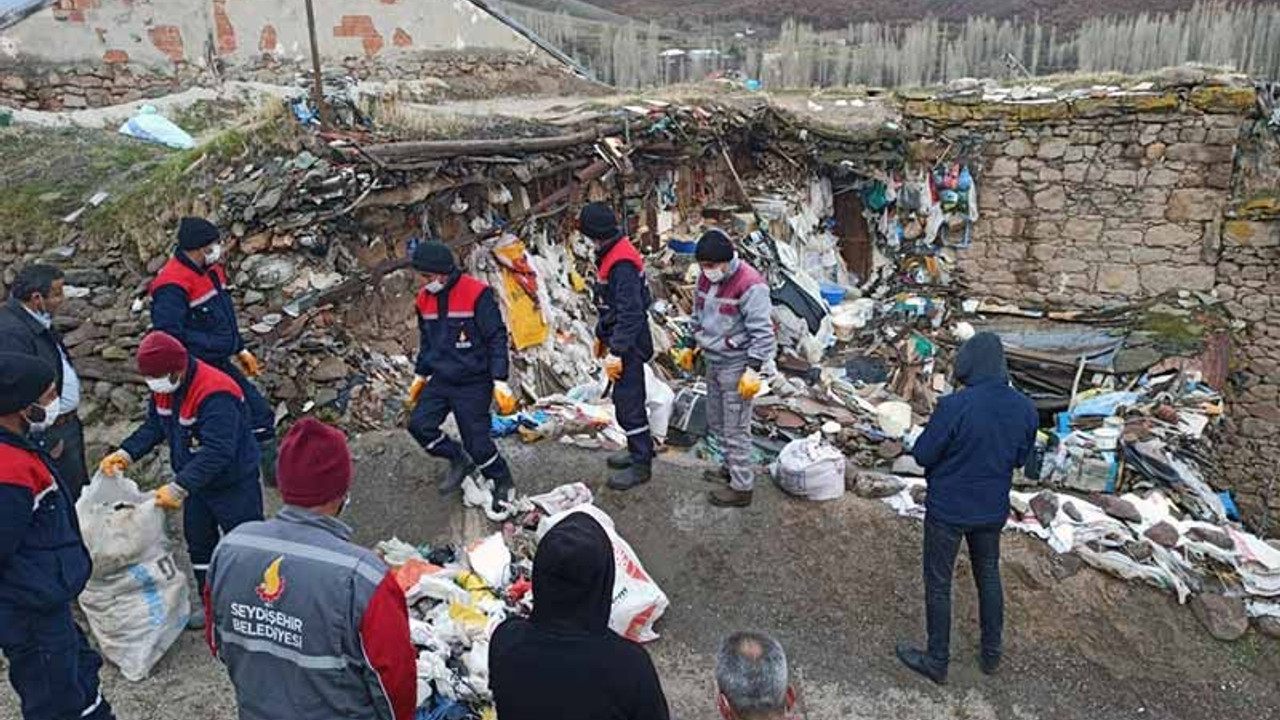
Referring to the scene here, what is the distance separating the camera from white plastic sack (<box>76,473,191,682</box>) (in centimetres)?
375

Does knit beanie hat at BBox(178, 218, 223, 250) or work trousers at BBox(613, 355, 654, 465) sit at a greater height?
knit beanie hat at BBox(178, 218, 223, 250)

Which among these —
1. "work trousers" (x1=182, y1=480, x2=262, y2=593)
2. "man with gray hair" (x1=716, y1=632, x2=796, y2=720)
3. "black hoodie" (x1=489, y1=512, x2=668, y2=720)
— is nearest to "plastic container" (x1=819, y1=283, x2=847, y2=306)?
"work trousers" (x1=182, y1=480, x2=262, y2=593)

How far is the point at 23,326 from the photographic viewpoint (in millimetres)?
4234

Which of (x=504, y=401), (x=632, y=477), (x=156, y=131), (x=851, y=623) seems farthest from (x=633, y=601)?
(x=156, y=131)

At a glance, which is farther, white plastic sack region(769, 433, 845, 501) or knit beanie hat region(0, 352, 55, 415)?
white plastic sack region(769, 433, 845, 501)

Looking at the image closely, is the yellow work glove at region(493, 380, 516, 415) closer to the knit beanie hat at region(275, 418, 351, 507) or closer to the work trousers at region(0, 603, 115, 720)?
the work trousers at region(0, 603, 115, 720)

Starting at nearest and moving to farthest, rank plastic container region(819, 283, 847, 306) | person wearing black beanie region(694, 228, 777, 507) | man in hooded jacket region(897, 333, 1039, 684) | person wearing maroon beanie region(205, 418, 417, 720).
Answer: person wearing maroon beanie region(205, 418, 417, 720)
man in hooded jacket region(897, 333, 1039, 684)
person wearing black beanie region(694, 228, 777, 507)
plastic container region(819, 283, 847, 306)

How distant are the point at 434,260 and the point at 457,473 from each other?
1335 mm

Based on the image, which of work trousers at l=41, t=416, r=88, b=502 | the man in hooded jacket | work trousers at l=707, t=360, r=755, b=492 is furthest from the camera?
work trousers at l=707, t=360, r=755, b=492

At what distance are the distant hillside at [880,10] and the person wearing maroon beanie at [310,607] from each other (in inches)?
892

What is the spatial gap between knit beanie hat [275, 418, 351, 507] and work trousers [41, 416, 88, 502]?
8.95ft

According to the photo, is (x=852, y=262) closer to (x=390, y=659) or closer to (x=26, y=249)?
(x=26, y=249)

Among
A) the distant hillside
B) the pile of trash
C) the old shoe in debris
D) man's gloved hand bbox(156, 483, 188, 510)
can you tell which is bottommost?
the pile of trash

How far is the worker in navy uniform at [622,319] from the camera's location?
4.85 meters
